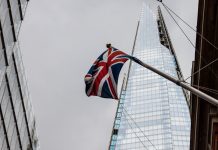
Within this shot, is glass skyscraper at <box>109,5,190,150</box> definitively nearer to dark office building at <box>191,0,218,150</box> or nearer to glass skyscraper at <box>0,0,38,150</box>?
glass skyscraper at <box>0,0,38,150</box>

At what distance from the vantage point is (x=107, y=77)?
1956cm

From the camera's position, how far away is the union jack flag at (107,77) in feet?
63.8

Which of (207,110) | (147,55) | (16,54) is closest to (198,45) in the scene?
(207,110)

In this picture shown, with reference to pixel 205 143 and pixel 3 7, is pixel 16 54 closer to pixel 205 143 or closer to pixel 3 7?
pixel 3 7

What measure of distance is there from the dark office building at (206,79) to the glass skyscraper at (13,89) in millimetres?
18899

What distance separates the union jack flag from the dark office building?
464cm

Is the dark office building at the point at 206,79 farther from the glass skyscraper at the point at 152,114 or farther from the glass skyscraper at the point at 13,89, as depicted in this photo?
the glass skyscraper at the point at 152,114

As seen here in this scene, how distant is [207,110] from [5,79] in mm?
21527

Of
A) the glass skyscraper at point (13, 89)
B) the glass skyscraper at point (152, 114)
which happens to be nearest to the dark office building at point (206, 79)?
the glass skyscraper at point (13, 89)

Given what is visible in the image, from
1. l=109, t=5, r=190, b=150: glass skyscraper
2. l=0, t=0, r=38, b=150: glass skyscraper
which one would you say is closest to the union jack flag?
l=0, t=0, r=38, b=150: glass skyscraper

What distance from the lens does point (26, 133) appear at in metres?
47.9

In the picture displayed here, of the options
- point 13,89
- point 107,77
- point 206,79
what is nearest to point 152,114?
point 13,89

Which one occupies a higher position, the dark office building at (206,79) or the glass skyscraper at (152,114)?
the dark office building at (206,79)

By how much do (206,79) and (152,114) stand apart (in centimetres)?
13342
